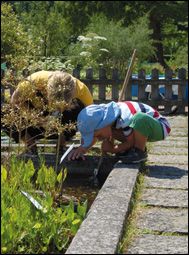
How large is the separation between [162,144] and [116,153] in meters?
1.30

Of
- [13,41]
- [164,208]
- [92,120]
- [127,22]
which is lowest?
[164,208]

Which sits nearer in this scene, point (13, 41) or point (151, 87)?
point (13, 41)

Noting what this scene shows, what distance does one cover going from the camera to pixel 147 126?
375cm

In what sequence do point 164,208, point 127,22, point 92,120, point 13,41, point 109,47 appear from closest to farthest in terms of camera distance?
point 164,208, point 13,41, point 92,120, point 109,47, point 127,22

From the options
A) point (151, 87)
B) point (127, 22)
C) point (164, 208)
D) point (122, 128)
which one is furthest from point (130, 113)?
point (127, 22)

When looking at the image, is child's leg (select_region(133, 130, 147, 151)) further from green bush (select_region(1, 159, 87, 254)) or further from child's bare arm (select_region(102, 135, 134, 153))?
green bush (select_region(1, 159, 87, 254))

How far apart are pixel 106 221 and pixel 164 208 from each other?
0.58 m

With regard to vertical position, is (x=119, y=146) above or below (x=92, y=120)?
below

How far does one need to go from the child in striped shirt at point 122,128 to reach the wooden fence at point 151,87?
4735 millimetres

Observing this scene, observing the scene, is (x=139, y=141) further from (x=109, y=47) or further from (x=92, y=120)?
(x=109, y=47)

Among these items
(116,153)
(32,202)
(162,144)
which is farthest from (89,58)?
(32,202)

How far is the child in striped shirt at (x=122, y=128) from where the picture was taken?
358cm

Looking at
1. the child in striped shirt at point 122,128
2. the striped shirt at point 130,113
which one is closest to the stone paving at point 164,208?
the child in striped shirt at point 122,128

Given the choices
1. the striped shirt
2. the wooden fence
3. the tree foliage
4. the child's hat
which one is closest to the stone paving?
the striped shirt
